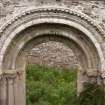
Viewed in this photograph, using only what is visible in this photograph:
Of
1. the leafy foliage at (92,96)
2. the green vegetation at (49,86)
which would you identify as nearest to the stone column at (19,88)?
the green vegetation at (49,86)

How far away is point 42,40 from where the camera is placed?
10.2 meters

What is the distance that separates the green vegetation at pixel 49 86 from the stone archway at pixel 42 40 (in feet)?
3.99

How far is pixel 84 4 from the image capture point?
9.57 metres

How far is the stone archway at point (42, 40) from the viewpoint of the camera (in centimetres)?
959

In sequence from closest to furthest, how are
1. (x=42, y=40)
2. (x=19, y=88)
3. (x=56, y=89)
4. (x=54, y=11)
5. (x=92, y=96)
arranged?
(x=54, y=11)
(x=92, y=96)
(x=42, y=40)
(x=19, y=88)
(x=56, y=89)

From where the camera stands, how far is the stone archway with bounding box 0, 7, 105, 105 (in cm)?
959

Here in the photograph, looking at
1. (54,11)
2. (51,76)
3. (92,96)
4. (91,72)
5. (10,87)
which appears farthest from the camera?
(51,76)

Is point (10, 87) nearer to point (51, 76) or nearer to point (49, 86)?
point (49, 86)

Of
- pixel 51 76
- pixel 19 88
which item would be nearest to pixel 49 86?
pixel 51 76

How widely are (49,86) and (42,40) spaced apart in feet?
13.0

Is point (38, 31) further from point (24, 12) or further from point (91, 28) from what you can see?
point (91, 28)

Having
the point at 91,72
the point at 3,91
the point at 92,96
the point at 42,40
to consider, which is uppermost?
the point at 42,40

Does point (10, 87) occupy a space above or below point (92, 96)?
above

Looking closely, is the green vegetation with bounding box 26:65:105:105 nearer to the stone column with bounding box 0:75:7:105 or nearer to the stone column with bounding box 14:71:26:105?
the stone column with bounding box 14:71:26:105
